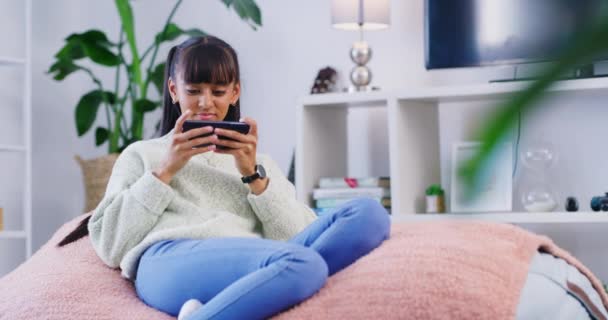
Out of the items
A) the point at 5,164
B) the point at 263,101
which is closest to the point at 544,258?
the point at 263,101

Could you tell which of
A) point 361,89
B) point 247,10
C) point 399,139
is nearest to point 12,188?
point 247,10

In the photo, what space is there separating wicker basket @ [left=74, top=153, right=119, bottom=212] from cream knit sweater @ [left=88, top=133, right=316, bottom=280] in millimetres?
1589

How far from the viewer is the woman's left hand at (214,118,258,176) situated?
6.13 ft

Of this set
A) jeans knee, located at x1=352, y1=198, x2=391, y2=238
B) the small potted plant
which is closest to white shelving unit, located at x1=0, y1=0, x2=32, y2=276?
the small potted plant

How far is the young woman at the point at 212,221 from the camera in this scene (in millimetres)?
1443

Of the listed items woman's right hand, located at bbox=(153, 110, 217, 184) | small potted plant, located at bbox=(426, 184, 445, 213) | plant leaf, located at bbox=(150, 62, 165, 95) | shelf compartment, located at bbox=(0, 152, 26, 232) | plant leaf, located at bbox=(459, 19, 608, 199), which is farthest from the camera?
shelf compartment, located at bbox=(0, 152, 26, 232)

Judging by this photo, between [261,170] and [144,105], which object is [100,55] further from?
[261,170]

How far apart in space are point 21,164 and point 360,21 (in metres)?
1.57

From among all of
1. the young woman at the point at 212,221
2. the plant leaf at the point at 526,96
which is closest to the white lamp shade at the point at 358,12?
the young woman at the point at 212,221

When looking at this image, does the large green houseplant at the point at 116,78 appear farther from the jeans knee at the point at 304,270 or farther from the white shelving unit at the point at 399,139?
the jeans knee at the point at 304,270

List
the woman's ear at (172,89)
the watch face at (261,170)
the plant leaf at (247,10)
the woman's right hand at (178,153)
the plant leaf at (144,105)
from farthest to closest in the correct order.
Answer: the plant leaf at (144,105) < the plant leaf at (247,10) < the woman's ear at (172,89) < the watch face at (261,170) < the woman's right hand at (178,153)

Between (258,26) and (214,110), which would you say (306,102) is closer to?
(258,26)

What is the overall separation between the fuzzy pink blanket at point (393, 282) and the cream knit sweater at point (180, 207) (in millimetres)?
81

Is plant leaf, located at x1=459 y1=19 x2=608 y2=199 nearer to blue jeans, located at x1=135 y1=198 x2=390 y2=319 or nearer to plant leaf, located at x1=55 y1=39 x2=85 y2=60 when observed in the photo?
blue jeans, located at x1=135 y1=198 x2=390 y2=319
